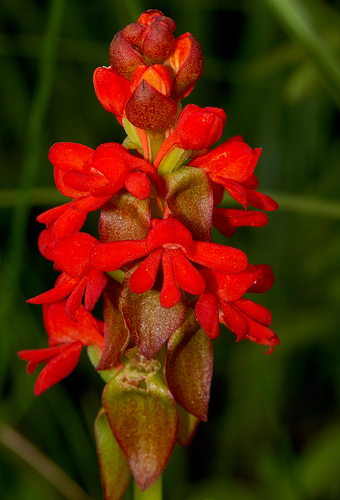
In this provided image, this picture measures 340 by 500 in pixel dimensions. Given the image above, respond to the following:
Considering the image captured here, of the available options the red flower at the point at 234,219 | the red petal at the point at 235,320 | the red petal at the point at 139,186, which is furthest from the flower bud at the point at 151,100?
the red petal at the point at 235,320

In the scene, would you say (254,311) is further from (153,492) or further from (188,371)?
(153,492)

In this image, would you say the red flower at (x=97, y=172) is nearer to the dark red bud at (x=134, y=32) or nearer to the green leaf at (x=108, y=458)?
the dark red bud at (x=134, y=32)

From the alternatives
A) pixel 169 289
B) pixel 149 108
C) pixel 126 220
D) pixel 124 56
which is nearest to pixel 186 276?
pixel 169 289

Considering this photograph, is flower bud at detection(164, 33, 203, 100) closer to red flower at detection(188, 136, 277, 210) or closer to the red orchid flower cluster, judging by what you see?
the red orchid flower cluster

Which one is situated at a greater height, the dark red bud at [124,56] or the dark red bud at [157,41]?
the dark red bud at [157,41]

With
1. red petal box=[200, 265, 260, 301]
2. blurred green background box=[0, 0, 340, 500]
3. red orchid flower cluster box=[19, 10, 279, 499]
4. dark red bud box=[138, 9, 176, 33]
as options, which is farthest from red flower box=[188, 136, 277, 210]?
blurred green background box=[0, 0, 340, 500]

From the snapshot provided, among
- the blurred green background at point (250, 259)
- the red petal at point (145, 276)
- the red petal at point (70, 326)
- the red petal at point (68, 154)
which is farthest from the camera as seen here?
the blurred green background at point (250, 259)
